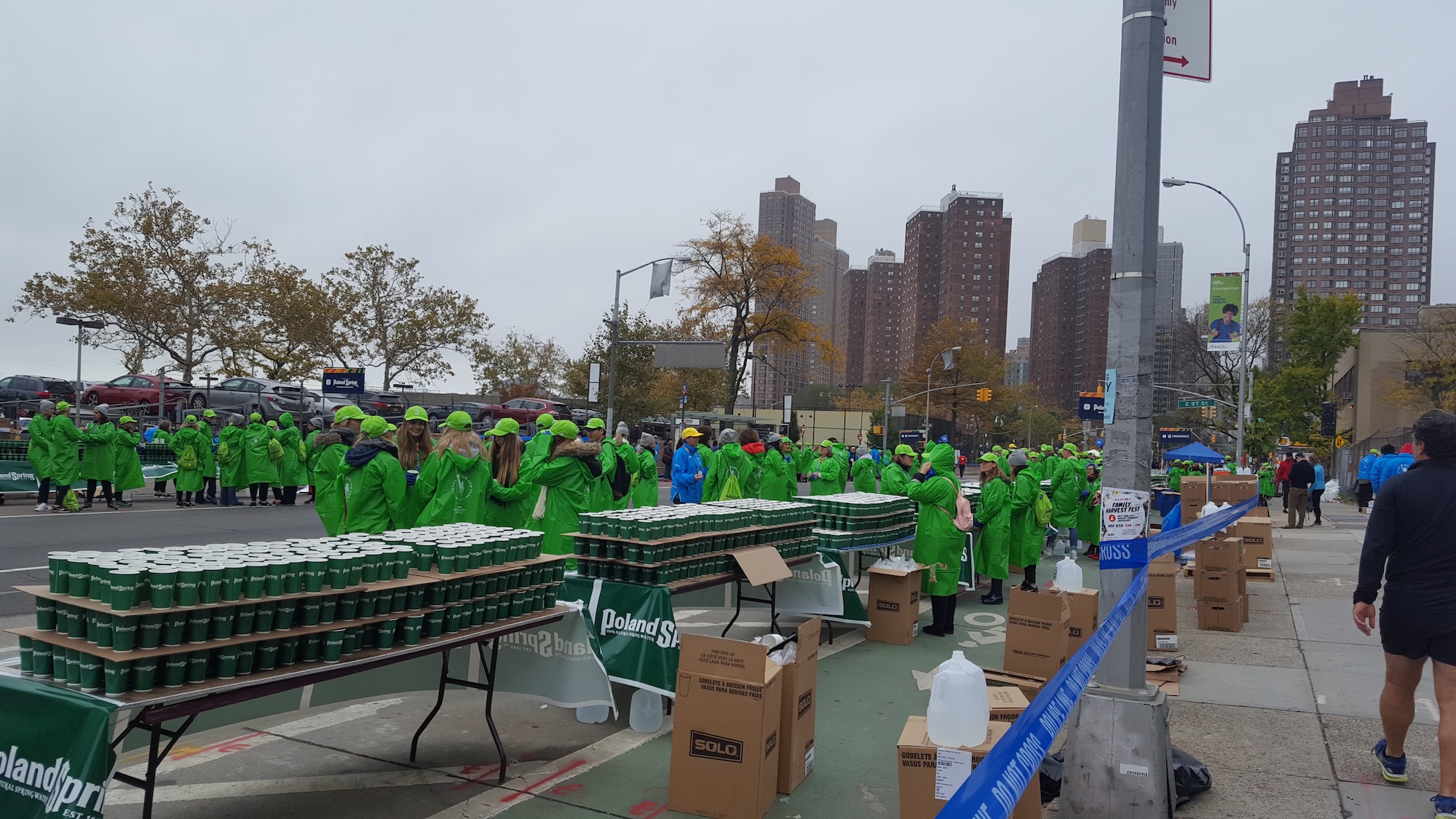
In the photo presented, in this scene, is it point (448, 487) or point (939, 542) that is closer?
point (448, 487)

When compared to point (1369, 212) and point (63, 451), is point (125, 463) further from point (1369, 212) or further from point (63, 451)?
point (1369, 212)

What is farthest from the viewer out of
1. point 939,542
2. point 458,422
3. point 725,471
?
point 725,471

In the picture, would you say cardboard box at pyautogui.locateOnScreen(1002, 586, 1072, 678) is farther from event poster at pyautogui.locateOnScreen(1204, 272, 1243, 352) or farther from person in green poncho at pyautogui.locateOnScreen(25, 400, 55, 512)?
event poster at pyautogui.locateOnScreen(1204, 272, 1243, 352)

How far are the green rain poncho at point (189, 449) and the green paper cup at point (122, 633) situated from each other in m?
17.2

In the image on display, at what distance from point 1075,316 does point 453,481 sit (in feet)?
424

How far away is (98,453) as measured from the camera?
55.8 ft

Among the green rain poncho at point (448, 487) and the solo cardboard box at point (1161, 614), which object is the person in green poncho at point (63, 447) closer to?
the green rain poncho at point (448, 487)

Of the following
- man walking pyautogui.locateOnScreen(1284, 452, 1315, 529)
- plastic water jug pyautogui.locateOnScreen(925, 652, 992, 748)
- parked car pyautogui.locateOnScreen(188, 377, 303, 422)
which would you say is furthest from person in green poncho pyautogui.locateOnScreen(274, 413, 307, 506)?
man walking pyautogui.locateOnScreen(1284, 452, 1315, 529)

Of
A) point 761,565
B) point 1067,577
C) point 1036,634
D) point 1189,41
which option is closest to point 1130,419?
point 1189,41

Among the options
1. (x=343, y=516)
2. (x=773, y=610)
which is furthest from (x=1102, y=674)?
(x=343, y=516)

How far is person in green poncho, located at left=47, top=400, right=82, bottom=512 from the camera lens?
15.9 meters

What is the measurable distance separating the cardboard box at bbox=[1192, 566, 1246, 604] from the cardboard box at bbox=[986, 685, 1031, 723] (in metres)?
5.94

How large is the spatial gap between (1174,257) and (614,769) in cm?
11166

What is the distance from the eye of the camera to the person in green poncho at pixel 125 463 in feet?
56.6
